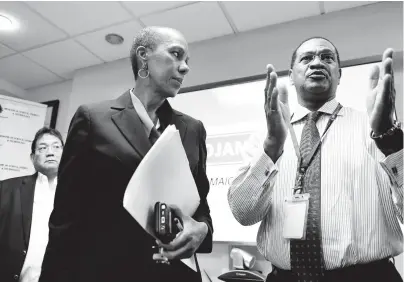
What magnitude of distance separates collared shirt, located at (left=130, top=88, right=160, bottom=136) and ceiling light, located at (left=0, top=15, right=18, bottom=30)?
9.29 feet

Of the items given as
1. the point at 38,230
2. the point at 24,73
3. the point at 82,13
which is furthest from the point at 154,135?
the point at 24,73

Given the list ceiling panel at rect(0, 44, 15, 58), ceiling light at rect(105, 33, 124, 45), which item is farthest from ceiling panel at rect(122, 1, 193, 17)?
ceiling panel at rect(0, 44, 15, 58)

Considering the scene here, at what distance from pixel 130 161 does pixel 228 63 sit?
261 centimetres

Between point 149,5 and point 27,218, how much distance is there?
1.96 m

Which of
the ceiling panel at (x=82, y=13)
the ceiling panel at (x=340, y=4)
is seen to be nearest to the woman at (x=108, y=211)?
the ceiling panel at (x=82, y=13)

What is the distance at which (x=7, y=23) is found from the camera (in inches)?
140

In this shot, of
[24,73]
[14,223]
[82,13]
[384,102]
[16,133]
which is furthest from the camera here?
[24,73]

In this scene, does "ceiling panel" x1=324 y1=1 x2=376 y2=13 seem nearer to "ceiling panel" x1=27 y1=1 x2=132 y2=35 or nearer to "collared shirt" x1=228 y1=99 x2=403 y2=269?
"ceiling panel" x1=27 y1=1 x2=132 y2=35

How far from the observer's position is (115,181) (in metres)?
1.09

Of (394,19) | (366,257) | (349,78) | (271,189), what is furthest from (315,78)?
(394,19)

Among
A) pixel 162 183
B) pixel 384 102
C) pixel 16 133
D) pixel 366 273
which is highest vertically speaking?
pixel 16 133

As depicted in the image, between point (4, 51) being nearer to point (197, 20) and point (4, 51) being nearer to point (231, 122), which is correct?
point (197, 20)

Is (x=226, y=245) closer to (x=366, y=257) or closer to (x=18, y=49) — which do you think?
(x=366, y=257)

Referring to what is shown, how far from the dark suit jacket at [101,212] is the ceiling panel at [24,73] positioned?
3528 millimetres
